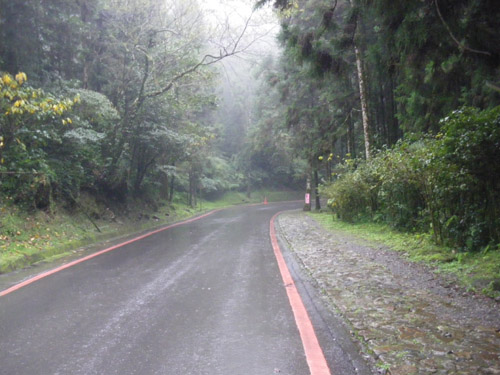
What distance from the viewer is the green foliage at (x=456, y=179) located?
6.43 meters

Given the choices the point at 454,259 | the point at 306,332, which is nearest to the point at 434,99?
the point at 454,259

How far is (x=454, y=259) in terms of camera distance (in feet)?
24.1

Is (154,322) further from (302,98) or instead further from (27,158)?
(302,98)

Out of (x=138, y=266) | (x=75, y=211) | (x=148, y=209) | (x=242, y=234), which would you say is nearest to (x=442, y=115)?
(x=242, y=234)

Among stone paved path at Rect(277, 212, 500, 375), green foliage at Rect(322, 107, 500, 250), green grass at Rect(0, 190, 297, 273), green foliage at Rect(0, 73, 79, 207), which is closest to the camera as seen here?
stone paved path at Rect(277, 212, 500, 375)

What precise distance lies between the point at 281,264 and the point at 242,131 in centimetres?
4683

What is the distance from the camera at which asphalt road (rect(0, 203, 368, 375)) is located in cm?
370

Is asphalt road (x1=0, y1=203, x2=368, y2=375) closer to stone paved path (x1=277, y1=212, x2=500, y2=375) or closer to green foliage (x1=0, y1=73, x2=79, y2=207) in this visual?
stone paved path (x1=277, y1=212, x2=500, y2=375)

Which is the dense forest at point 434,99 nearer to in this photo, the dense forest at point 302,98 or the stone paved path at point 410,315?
the dense forest at point 302,98

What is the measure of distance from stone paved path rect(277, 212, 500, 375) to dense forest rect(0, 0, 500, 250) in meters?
1.86

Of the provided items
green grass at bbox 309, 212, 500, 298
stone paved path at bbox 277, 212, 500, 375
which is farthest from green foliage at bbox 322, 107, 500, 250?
stone paved path at bbox 277, 212, 500, 375

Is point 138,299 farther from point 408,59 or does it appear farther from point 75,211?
point 75,211

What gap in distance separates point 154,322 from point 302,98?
22.2 m

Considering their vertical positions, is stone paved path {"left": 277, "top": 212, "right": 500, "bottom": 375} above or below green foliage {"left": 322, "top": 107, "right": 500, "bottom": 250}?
below
